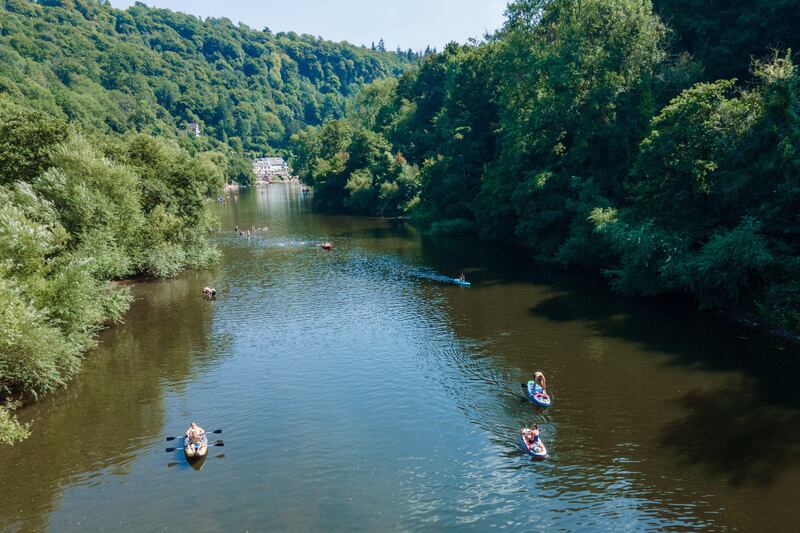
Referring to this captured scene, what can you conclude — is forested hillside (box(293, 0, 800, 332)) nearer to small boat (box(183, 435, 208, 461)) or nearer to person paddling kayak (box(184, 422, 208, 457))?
person paddling kayak (box(184, 422, 208, 457))

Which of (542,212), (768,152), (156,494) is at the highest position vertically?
(768,152)

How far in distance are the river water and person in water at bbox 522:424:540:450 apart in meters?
0.83

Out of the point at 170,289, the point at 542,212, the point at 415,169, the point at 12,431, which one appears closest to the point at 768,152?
the point at 542,212

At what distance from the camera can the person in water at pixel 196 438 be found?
2503 cm

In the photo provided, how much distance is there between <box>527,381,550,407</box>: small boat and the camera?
28344mm

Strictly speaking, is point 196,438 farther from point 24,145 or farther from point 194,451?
point 24,145

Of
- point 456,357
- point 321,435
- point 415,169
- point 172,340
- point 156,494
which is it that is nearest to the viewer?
point 156,494

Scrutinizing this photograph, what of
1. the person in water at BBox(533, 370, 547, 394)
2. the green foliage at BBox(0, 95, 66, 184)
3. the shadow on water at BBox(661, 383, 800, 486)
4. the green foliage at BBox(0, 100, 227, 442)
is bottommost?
the shadow on water at BBox(661, 383, 800, 486)

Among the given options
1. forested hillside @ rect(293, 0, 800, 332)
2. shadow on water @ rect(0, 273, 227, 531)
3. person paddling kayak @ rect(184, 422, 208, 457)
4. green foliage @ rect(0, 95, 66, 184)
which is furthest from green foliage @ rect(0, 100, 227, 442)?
forested hillside @ rect(293, 0, 800, 332)

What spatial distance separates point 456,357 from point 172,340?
2013 cm

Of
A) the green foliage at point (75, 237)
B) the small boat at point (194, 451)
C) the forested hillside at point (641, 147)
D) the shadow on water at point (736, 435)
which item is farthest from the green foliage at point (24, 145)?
the shadow on water at point (736, 435)

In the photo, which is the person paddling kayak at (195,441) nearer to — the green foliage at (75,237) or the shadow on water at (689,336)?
the green foliage at (75,237)

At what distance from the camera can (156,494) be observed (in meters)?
22.6

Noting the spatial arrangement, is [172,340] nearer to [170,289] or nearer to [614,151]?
[170,289]
